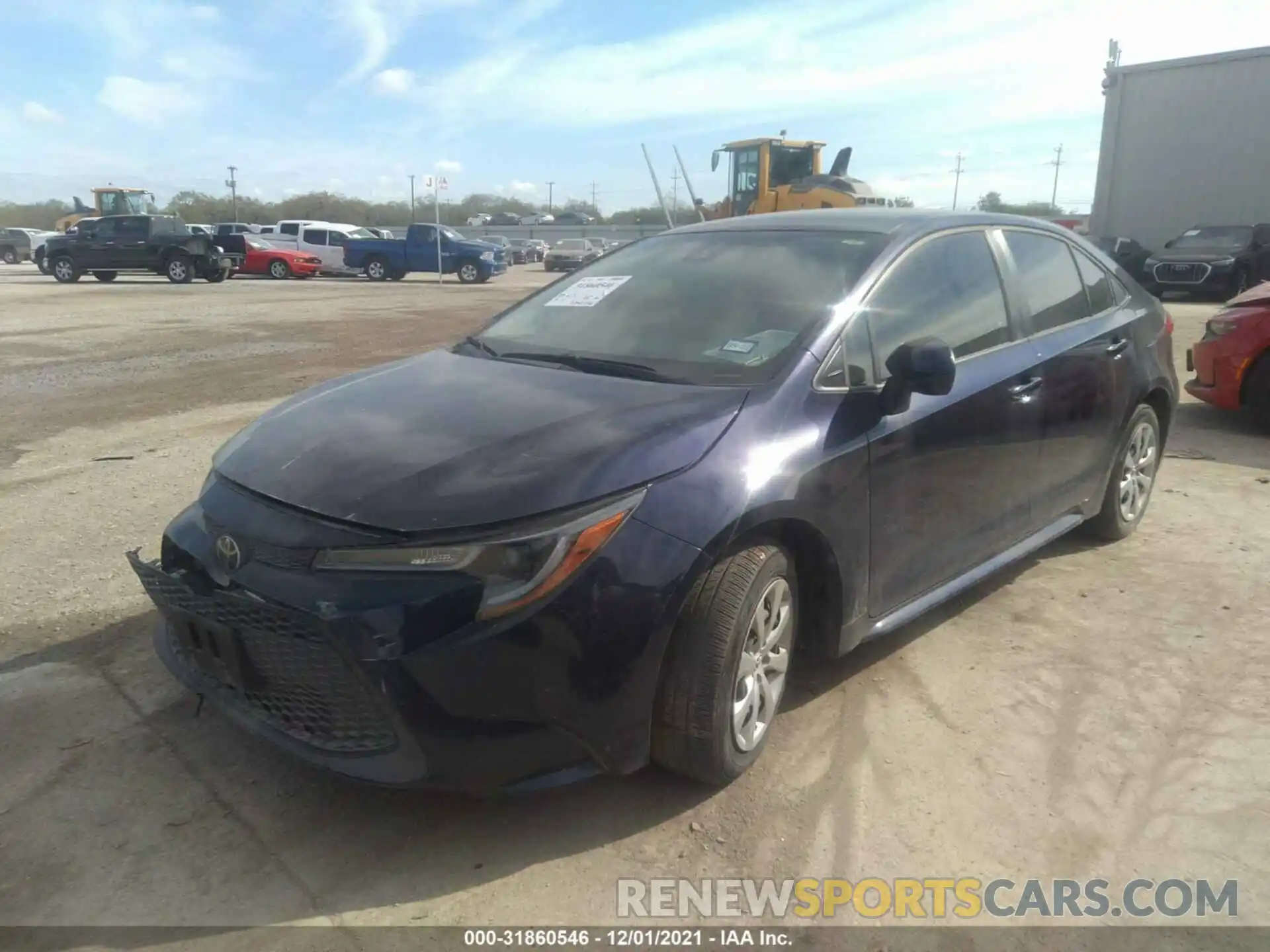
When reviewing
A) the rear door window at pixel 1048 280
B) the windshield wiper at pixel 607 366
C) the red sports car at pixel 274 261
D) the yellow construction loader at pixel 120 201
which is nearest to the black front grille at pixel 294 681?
the windshield wiper at pixel 607 366

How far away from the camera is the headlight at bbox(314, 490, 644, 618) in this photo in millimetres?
2299

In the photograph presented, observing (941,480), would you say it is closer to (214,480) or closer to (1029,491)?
(1029,491)

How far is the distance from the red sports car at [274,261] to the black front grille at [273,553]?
28497 mm

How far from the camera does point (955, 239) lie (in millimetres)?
3785

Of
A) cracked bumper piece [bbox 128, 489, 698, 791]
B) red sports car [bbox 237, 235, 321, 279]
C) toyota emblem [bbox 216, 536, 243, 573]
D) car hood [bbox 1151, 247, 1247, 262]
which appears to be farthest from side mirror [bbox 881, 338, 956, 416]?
red sports car [bbox 237, 235, 321, 279]

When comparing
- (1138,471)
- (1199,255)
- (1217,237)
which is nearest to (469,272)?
(1199,255)

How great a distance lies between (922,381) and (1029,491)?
121cm

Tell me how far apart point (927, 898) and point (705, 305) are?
6.62 feet

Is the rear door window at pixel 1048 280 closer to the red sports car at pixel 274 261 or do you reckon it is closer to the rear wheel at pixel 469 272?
the rear wheel at pixel 469 272

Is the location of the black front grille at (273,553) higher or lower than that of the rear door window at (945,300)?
lower

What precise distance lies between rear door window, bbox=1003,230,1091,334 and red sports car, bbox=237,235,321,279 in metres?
27.8

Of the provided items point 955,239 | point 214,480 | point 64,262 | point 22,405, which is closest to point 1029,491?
point 955,239

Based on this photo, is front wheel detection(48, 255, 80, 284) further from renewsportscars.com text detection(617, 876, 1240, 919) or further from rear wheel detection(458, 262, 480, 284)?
renewsportscars.com text detection(617, 876, 1240, 919)

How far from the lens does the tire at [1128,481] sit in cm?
465
